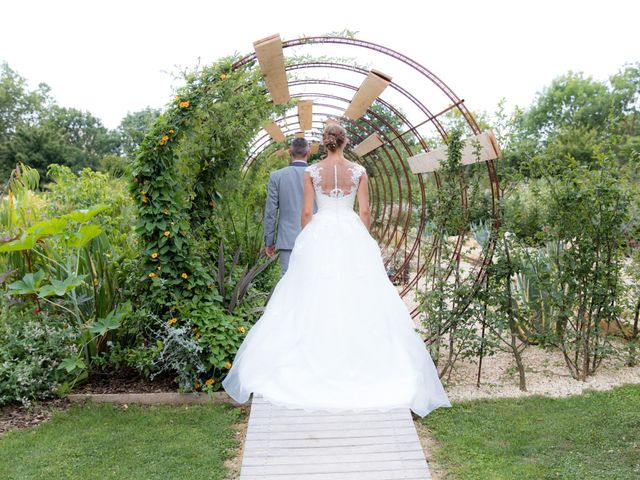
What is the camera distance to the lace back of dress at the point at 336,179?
3852 millimetres

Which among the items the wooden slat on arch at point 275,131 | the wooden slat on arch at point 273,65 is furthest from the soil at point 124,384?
the wooden slat on arch at point 275,131

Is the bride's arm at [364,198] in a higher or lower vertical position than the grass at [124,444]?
higher

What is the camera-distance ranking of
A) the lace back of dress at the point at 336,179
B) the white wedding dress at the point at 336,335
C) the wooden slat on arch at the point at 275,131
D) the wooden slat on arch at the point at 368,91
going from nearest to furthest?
the white wedding dress at the point at 336,335, the lace back of dress at the point at 336,179, the wooden slat on arch at the point at 368,91, the wooden slat on arch at the point at 275,131

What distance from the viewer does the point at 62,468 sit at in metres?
3.11

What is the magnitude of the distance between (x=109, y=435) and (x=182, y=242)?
1.57 meters

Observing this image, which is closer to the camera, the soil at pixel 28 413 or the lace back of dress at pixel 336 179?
the soil at pixel 28 413

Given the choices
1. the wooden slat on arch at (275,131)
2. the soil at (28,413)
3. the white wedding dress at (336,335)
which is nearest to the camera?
the white wedding dress at (336,335)

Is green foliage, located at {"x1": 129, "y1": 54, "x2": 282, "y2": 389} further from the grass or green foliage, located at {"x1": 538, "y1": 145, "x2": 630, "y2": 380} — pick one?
green foliage, located at {"x1": 538, "y1": 145, "x2": 630, "y2": 380}

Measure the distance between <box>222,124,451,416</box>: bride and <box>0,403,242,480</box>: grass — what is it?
0.38m

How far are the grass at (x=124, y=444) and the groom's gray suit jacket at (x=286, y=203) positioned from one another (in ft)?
5.88

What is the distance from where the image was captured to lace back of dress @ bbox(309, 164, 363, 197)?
12.6ft

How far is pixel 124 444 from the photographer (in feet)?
11.2

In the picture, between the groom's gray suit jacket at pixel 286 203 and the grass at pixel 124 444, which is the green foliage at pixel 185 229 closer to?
the grass at pixel 124 444

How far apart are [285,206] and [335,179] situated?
5.11 feet
